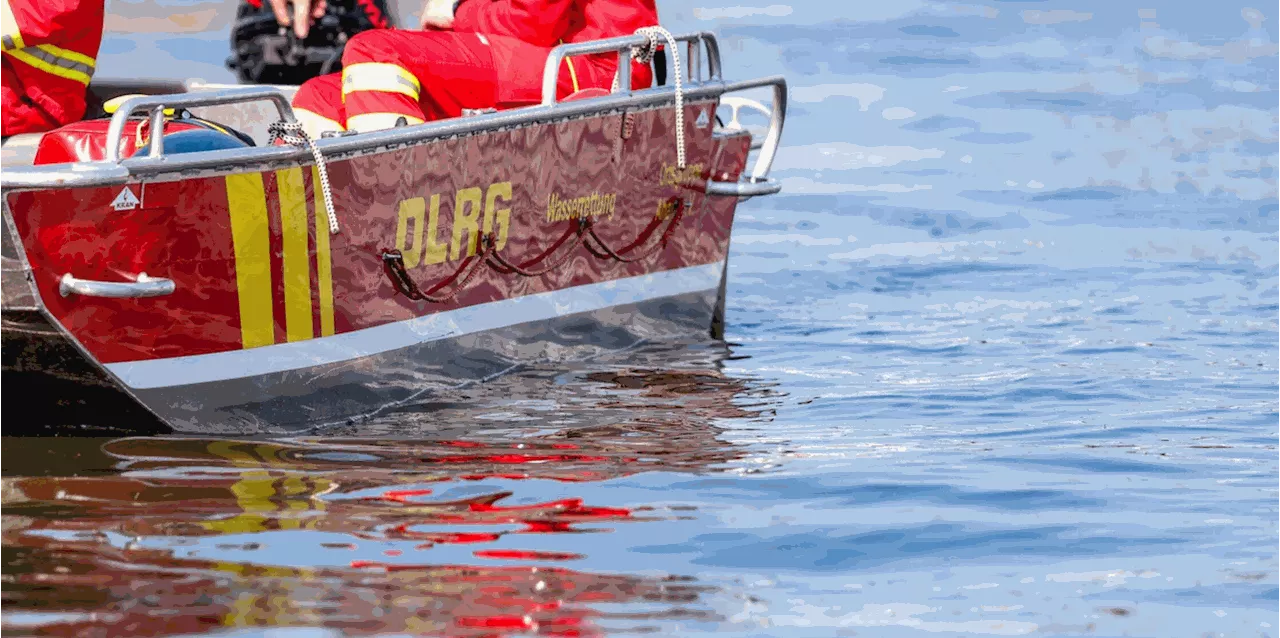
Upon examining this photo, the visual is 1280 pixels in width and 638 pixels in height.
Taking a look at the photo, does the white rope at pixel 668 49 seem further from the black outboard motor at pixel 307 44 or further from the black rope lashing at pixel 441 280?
the black outboard motor at pixel 307 44

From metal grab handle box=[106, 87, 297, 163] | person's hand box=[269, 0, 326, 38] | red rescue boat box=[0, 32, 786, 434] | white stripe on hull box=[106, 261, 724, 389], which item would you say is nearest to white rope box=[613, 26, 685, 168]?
red rescue boat box=[0, 32, 786, 434]

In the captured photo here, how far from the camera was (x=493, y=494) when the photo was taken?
538 cm

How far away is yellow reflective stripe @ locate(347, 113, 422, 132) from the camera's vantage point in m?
6.49

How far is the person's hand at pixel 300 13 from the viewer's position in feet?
29.5

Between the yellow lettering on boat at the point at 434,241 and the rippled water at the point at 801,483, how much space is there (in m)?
0.53

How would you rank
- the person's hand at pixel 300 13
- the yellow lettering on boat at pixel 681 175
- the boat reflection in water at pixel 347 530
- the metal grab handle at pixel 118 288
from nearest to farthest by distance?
the boat reflection in water at pixel 347 530 < the metal grab handle at pixel 118 288 < the yellow lettering on boat at pixel 681 175 < the person's hand at pixel 300 13

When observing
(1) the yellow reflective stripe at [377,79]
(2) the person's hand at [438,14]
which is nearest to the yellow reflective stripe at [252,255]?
(1) the yellow reflective stripe at [377,79]

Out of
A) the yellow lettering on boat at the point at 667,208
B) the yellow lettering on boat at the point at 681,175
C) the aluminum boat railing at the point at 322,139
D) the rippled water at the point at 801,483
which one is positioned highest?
the aluminum boat railing at the point at 322,139

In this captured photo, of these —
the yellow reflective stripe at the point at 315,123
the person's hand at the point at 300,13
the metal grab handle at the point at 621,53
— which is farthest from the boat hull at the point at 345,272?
the person's hand at the point at 300,13

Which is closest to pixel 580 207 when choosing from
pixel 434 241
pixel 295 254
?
pixel 434 241

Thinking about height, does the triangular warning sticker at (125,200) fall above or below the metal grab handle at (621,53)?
below

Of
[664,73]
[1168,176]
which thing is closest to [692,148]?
[664,73]

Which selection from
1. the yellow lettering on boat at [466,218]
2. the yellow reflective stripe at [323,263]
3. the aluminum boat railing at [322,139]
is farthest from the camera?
the yellow lettering on boat at [466,218]

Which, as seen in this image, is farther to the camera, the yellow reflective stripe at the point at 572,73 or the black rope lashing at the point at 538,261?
the yellow reflective stripe at the point at 572,73
